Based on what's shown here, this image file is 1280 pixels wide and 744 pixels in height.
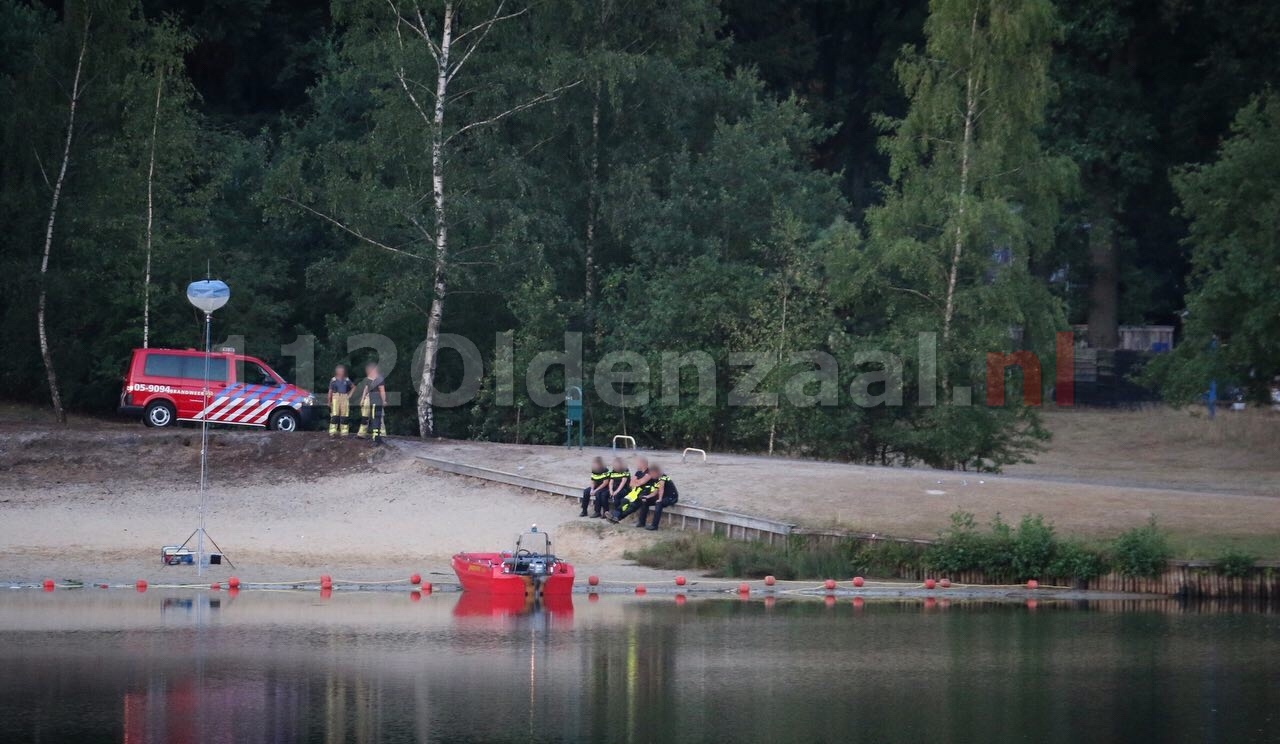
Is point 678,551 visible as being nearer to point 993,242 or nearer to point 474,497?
point 474,497

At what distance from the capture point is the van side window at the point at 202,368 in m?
35.9

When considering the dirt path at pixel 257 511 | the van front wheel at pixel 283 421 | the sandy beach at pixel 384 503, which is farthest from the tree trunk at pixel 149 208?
the dirt path at pixel 257 511

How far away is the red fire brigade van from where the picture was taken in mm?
35781

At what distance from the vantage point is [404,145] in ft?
125

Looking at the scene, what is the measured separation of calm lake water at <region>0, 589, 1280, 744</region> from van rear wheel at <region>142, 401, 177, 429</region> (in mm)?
10383

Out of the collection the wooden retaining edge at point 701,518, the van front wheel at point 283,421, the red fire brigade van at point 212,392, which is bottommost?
the wooden retaining edge at point 701,518

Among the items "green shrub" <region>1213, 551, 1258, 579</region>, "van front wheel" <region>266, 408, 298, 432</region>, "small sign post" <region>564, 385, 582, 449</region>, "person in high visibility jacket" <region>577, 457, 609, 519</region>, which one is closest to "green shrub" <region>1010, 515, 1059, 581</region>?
"green shrub" <region>1213, 551, 1258, 579</region>

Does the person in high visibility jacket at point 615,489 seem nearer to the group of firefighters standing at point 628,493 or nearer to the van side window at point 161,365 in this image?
the group of firefighters standing at point 628,493

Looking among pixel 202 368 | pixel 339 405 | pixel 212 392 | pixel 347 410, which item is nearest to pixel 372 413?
pixel 347 410

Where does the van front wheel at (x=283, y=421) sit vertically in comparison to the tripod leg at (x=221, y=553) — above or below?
above

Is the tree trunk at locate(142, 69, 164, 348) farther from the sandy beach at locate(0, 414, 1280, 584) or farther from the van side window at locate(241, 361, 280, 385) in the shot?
the sandy beach at locate(0, 414, 1280, 584)

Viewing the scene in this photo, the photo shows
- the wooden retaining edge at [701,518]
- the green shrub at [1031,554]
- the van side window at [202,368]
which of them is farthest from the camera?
the van side window at [202,368]

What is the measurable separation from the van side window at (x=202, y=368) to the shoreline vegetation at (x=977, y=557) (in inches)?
499

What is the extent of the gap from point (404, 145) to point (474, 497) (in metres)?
10.3
